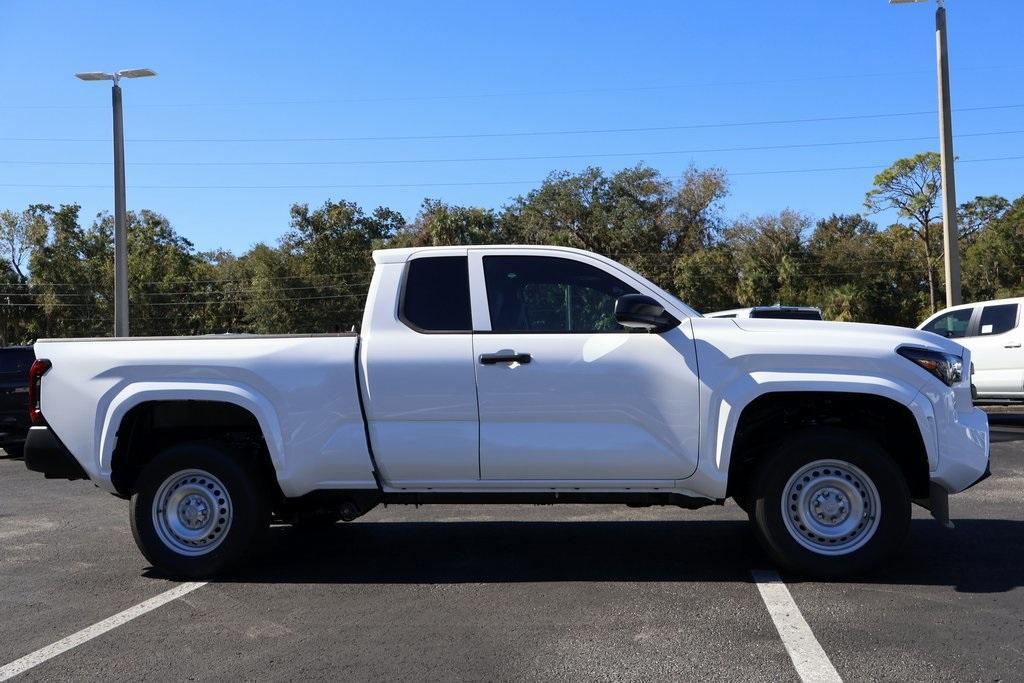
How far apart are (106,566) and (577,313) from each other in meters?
3.76

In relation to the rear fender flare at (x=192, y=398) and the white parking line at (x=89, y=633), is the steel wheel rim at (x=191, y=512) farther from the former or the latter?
the rear fender flare at (x=192, y=398)

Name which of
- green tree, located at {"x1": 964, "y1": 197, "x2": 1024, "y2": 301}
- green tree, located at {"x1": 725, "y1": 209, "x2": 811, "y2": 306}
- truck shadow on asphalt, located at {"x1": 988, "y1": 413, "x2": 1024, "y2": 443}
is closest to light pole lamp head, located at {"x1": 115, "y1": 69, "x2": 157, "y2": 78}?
truck shadow on asphalt, located at {"x1": 988, "y1": 413, "x2": 1024, "y2": 443}

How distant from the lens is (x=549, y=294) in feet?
19.4

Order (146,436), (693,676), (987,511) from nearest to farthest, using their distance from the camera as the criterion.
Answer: (693,676) < (146,436) < (987,511)

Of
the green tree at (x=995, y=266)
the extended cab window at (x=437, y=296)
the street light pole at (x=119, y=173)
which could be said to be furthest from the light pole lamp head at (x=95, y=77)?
the green tree at (x=995, y=266)

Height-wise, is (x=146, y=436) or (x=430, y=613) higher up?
(x=146, y=436)

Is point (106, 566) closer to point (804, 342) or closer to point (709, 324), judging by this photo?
point (709, 324)

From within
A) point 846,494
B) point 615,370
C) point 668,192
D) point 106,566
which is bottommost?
point 106,566

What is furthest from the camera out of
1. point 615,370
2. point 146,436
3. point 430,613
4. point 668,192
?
point 668,192

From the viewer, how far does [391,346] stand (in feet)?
18.9

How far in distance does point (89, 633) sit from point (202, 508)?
3.86 feet

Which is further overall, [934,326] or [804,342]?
[934,326]

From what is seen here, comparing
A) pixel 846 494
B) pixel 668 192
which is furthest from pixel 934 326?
pixel 668 192

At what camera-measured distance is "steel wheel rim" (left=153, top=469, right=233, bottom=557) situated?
6.01 meters
